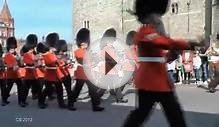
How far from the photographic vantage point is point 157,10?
19.5 ft

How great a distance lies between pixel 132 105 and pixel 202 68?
7837mm

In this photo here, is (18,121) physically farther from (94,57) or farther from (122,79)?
(122,79)

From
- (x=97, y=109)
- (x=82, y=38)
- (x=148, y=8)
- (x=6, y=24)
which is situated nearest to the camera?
(x=148, y=8)

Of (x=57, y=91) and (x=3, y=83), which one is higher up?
(x=3, y=83)

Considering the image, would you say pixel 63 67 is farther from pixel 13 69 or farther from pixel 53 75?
pixel 13 69

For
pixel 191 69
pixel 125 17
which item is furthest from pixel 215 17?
pixel 191 69

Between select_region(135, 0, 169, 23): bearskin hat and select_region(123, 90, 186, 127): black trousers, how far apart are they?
33.7 inches

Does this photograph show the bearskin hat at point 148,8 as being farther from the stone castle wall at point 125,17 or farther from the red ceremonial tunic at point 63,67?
the stone castle wall at point 125,17

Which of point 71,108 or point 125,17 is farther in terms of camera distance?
point 125,17

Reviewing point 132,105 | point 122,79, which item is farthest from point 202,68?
point 132,105

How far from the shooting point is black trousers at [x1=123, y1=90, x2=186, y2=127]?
554 centimetres

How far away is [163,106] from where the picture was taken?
18.4 ft
